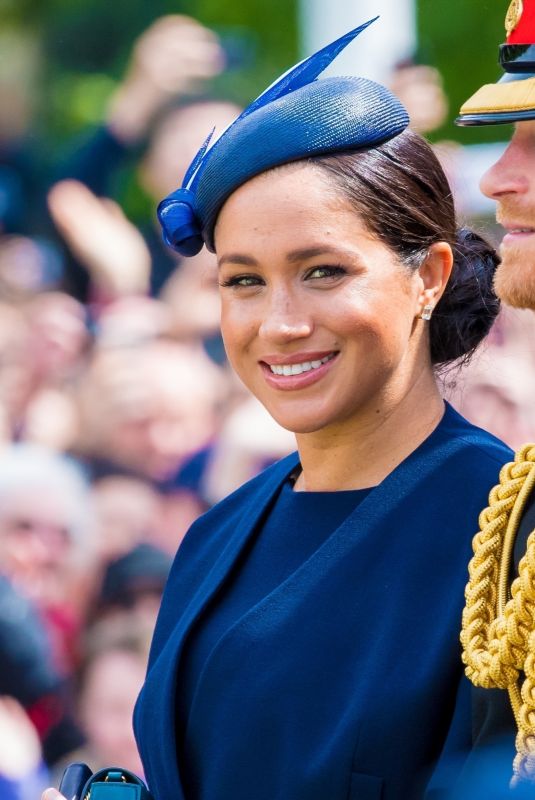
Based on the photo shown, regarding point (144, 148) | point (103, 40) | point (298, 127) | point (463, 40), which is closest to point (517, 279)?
point (298, 127)

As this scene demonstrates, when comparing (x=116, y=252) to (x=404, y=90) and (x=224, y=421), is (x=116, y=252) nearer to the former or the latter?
(x=224, y=421)

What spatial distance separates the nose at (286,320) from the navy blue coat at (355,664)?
269 mm

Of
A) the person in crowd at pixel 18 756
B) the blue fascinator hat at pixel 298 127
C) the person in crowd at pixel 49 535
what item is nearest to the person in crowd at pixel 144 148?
the person in crowd at pixel 49 535

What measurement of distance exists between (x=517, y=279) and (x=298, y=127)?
1.88 feet

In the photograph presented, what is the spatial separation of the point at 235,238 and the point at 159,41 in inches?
88.0

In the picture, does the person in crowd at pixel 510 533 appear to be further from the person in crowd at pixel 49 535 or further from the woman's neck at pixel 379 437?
the person in crowd at pixel 49 535

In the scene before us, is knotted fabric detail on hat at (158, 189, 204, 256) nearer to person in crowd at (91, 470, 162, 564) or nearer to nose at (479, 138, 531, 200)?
nose at (479, 138, 531, 200)

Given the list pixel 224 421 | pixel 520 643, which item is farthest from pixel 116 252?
pixel 520 643

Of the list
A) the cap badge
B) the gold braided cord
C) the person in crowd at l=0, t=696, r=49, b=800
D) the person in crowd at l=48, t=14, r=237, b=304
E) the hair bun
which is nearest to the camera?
the gold braided cord

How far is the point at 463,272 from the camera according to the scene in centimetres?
232

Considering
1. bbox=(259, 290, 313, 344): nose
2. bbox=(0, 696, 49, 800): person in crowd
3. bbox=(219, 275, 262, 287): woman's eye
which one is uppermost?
bbox=(219, 275, 262, 287): woman's eye

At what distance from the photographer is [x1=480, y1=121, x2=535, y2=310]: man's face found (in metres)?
1.72

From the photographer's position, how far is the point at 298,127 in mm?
2141

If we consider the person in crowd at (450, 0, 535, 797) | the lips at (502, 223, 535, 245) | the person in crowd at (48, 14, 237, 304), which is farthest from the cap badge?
the person in crowd at (48, 14, 237, 304)
